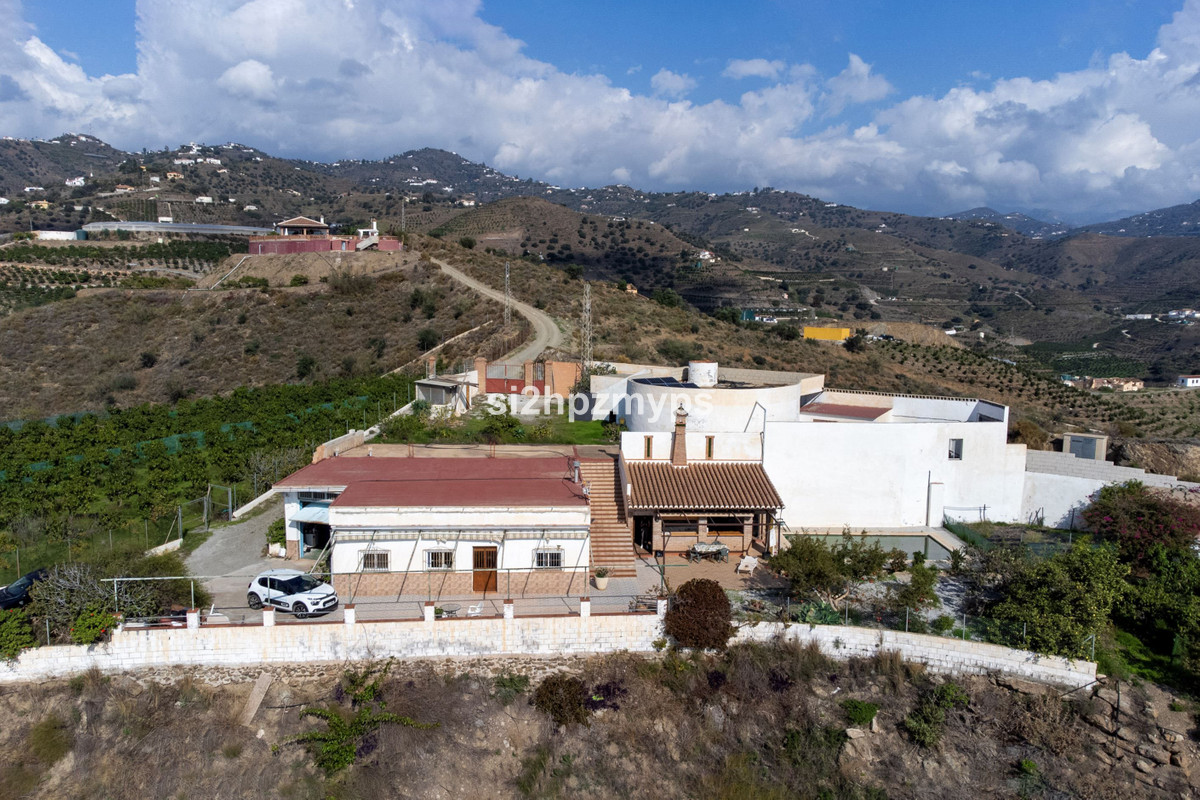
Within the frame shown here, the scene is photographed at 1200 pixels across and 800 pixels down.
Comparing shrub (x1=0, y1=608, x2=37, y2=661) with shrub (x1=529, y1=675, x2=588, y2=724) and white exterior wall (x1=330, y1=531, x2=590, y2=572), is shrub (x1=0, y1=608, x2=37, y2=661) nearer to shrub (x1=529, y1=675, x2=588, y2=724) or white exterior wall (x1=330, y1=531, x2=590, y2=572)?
white exterior wall (x1=330, y1=531, x2=590, y2=572)

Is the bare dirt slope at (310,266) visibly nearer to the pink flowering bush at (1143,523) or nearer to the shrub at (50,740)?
the shrub at (50,740)

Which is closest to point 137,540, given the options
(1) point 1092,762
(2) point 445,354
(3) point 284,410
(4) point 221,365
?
(3) point 284,410

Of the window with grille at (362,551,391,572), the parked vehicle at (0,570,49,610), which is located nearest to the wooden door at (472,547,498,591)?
the window with grille at (362,551,391,572)

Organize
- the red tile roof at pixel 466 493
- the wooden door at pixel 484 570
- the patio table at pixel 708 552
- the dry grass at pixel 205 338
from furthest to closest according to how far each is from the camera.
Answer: the dry grass at pixel 205 338
the patio table at pixel 708 552
the red tile roof at pixel 466 493
the wooden door at pixel 484 570

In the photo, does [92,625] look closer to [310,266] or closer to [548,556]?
[548,556]

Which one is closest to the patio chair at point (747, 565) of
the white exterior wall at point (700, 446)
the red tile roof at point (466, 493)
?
the white exterior wall at point (700, 446)

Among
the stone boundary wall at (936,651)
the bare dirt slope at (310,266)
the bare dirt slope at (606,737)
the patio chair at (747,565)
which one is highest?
the bare dirt slope at (310,266)

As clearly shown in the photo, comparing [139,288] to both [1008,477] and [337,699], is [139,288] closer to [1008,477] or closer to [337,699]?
[337,699]
